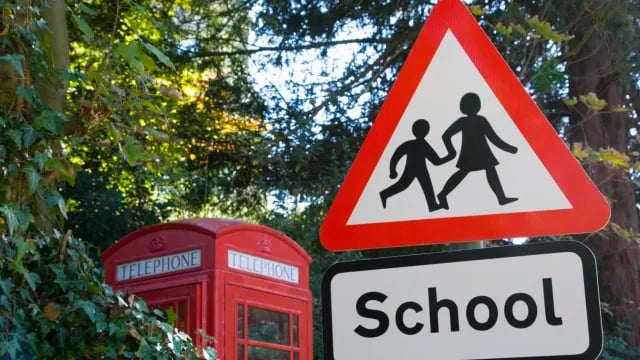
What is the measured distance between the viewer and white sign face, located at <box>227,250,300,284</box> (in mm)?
6973

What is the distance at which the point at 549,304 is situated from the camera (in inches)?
91.0

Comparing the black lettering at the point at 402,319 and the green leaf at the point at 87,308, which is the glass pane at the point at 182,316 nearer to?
the green leaf at the point at 87,308

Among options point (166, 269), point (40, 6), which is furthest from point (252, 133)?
point (40, 6)

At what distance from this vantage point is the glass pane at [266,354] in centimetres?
688

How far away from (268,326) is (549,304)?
4873 millimetres

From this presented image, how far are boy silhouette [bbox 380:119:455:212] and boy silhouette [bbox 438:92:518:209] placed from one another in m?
0.03

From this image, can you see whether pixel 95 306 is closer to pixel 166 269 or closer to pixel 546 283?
pixel 166 269

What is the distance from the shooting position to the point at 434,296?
2420 millimetres

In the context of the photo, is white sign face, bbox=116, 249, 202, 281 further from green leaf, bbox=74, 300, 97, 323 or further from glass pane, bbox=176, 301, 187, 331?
green leaf, bbox=74, 300, 97, 323

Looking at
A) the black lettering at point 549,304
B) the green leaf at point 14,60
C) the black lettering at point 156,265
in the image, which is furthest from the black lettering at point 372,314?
the black lettering at point 156,265

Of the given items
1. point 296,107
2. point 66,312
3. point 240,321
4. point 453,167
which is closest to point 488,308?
point 453,167

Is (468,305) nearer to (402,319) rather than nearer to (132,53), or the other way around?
(402,319)

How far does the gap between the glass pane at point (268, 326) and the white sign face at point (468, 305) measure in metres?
4.53

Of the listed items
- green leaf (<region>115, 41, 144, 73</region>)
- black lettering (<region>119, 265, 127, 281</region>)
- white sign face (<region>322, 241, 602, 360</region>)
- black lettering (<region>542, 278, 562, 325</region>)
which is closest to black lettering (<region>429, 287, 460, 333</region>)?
white sign face (<region>322, 241, 602, 360</region>)
